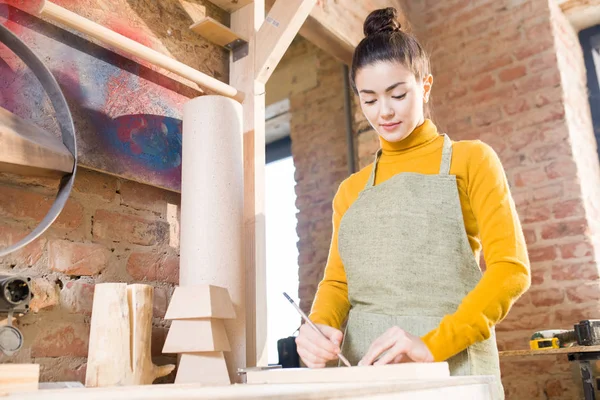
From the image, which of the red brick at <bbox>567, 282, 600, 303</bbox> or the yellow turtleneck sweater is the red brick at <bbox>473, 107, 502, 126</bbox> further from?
the yellow turtleneck sweater

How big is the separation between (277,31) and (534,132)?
1.65m

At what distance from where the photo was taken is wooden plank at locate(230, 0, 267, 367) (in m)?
1.57

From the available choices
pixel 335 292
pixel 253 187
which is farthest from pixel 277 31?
pixel 335 292

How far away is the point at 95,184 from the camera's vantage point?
138 cm

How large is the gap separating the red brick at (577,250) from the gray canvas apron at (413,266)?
5.39ft

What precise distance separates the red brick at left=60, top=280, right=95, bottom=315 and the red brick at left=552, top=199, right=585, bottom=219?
2198 mm

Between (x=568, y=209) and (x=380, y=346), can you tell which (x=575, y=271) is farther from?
(x=380, y=346)

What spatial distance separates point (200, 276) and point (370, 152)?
1701mm

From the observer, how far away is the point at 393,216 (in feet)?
4.07

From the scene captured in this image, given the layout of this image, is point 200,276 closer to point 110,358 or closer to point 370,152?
point 110,358

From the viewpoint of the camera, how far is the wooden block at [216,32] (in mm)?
1675

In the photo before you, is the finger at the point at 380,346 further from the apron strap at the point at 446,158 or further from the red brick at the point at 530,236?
the red brick at the point at 530,236

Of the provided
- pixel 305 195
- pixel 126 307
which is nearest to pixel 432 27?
pixel 305 195

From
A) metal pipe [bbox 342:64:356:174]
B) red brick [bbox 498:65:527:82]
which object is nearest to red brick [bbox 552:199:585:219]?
red brick [bbox 498:65:527:82]
